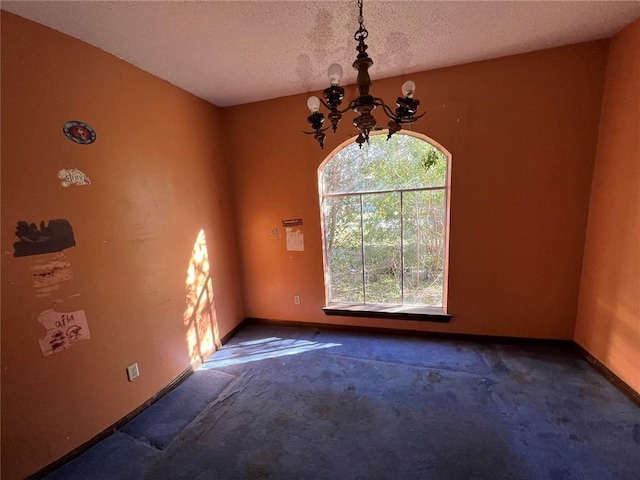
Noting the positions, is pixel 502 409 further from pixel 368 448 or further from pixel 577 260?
pixel 577 260

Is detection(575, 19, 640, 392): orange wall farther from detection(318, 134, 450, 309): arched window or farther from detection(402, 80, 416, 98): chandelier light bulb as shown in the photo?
detection(402, 80, 416, 98): chandelier light bulb

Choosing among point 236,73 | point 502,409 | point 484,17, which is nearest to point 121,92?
point 236,73

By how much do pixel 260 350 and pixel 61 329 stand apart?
5.69 ft

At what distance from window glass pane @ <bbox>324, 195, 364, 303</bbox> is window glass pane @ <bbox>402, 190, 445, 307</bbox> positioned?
54cm

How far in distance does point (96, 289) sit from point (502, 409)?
3058 millimetres

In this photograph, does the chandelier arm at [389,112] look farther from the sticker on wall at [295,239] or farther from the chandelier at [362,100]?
the sticker on wall at [295,239]

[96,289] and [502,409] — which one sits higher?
[96,289]

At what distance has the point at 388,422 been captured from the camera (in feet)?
6.14

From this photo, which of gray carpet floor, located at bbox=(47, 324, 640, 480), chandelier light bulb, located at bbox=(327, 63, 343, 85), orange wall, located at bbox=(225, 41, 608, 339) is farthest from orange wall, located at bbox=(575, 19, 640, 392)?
chandelier light bulb, located at bbox=(327, 63, 343, 85)

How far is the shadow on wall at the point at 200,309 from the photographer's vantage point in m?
2.62

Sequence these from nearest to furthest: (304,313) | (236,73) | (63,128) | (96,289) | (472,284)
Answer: (63,128), (96,289), (236,73), (472,284), (304,313)

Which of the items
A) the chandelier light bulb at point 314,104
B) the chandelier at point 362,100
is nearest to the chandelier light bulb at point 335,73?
the chandelier at point 362,100

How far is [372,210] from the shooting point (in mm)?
2986

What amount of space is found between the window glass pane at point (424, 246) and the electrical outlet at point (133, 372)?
8.86 feet
